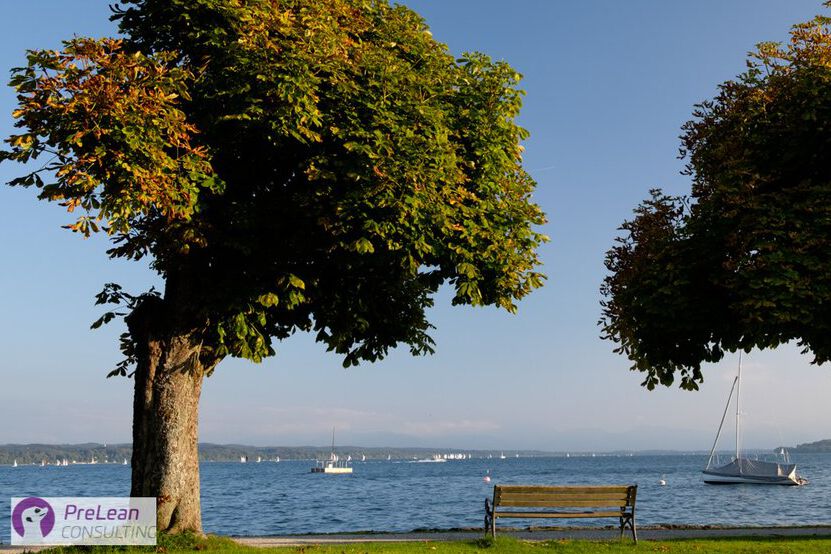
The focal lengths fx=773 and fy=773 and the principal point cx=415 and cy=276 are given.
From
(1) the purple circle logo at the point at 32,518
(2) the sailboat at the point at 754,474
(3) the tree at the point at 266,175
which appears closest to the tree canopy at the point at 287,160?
(3) the tree at the point at 266,175

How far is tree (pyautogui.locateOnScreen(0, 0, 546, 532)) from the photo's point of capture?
45.6 ft

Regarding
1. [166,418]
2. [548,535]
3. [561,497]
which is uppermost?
[166,418]

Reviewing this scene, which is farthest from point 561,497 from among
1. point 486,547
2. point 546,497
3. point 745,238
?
point 745,238

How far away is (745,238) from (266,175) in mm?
11446

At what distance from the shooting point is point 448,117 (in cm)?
1703

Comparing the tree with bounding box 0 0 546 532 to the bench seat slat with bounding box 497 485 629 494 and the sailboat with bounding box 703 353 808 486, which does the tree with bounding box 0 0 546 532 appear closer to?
the bench seat slat with bounding box 497 485 629 494

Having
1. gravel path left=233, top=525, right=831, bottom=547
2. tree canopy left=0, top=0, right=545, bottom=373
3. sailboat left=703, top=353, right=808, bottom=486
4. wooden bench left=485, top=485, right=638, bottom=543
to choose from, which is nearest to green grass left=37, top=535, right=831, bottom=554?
wooden bench left=485, top=485, right=638, bottom=543

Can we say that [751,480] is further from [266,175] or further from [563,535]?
[266,175]

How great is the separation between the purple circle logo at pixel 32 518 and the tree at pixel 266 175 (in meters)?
2.35

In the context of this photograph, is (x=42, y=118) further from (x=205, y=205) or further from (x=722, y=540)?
(x=722, y=540)

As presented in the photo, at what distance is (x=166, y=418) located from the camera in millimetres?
16250

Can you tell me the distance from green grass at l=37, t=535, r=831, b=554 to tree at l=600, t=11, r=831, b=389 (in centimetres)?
488

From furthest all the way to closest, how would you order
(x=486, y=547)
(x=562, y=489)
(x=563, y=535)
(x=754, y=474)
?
(x=754, y=474)
(x=563, y=535)
(x=562, y=489)
(x=486, y=547)

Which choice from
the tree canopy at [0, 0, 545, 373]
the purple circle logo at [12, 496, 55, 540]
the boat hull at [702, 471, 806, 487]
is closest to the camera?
the tree canopy at [0, 0, 545, 373]
